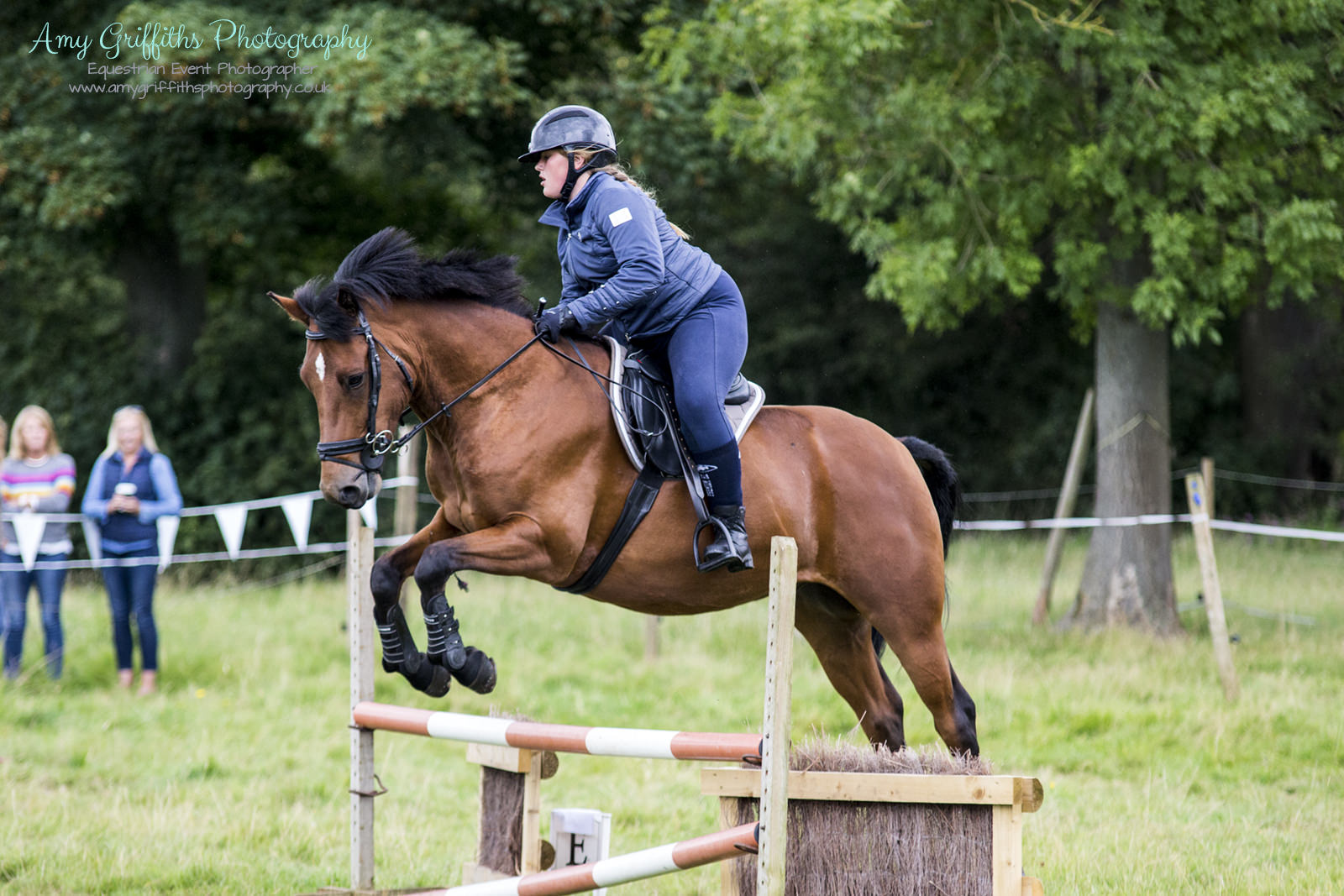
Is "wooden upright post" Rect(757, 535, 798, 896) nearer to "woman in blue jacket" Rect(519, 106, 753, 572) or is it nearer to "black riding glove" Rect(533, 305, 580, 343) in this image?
"woman in blue jacket" Rect(519, 106, 753, 572)

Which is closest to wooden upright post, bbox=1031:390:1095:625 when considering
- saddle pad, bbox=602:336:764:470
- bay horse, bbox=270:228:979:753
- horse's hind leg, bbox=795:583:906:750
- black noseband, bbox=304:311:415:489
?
horse's hind leg, bbox=795:583:906:750

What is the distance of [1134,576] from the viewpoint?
9.64 meters

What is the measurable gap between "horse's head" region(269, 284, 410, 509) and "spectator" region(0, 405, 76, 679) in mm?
5249

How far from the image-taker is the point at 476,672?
3838 millimetres

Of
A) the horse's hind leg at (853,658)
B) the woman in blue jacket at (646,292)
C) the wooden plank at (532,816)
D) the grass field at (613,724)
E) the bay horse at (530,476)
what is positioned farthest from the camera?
the grass field at (613,724)

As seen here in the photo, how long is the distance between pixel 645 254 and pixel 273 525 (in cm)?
1176

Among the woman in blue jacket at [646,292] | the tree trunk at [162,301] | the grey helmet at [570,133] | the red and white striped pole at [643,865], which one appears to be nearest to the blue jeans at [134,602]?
the woman in blue jacket at [646,292]

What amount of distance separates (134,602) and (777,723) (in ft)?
20.9

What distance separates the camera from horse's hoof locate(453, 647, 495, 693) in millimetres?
3801

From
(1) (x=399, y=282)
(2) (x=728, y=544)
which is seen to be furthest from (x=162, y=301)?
(2) (x=728, y=544)

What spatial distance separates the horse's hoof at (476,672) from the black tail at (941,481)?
211 cm

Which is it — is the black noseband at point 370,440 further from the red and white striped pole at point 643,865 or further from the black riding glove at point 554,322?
the red and white striped pole at point 643,865

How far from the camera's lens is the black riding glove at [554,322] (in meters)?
4.09

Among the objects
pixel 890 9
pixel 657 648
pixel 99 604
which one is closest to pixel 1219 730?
pixel 657 648
